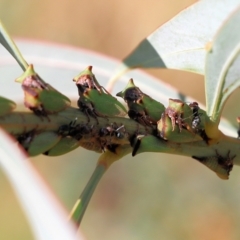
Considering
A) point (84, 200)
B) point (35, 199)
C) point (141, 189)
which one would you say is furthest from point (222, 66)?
point (141, 189)

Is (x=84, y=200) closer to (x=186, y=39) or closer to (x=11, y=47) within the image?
(x=11, y=47)

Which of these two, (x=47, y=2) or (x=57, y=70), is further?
(x=47, y=2)

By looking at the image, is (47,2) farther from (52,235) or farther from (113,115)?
(52,235)

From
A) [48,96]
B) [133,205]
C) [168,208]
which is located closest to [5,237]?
[133,205]

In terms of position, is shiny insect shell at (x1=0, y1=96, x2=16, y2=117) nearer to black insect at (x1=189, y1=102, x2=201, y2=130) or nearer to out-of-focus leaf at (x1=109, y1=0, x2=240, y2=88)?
black insect at (x1=189, y1=102, x2=201, y2=130)

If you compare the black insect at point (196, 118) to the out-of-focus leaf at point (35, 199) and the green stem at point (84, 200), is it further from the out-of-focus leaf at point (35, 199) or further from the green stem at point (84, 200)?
the out-of-focus leaf at point (35, 199)

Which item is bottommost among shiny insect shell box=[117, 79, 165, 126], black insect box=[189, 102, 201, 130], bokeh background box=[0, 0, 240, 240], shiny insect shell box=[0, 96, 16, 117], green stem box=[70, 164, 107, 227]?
bokeh background box=[0, 0, 240, 240]

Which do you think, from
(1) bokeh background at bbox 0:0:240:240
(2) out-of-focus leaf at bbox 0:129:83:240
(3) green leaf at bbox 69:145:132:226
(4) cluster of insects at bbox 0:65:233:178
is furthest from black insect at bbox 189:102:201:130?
(1) bokeh background at bbox 0:0:240:240
